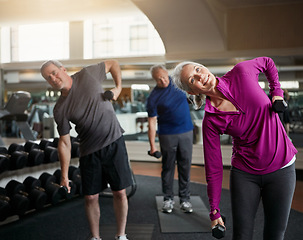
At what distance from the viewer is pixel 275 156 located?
4.69ft

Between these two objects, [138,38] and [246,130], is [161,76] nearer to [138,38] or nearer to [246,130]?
[246,130]

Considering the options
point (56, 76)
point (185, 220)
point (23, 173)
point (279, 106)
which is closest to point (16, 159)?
point (23, 173)

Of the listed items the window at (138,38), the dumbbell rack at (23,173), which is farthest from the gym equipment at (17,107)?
the window at (138,38)

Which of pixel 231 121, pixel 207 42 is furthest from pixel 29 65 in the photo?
pixel 231 121

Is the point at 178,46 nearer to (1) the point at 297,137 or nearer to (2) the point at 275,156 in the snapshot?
(1) the point at 297,137

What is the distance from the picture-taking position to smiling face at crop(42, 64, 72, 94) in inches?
82.4

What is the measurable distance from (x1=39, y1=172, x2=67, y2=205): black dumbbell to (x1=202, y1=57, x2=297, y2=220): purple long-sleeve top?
2.07m

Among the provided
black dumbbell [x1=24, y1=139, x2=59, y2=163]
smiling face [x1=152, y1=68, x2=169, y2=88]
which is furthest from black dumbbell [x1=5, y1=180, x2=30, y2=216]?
smiling face [x1=152, y1=68, x2=169, y2=88]

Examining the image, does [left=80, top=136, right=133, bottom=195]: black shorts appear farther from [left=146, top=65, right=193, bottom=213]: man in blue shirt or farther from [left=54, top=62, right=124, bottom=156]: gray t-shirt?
[left=146, top=65, right=193, bottom=213]: man in blue shirt

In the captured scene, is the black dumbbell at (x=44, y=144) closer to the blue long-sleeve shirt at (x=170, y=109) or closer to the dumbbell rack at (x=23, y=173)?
the dumbbell rack at (x=23, y=173)

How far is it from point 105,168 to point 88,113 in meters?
0.38

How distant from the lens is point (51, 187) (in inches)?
128

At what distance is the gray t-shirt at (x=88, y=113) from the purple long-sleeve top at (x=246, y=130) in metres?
0.92

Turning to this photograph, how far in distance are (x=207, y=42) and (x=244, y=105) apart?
4.29 metres
